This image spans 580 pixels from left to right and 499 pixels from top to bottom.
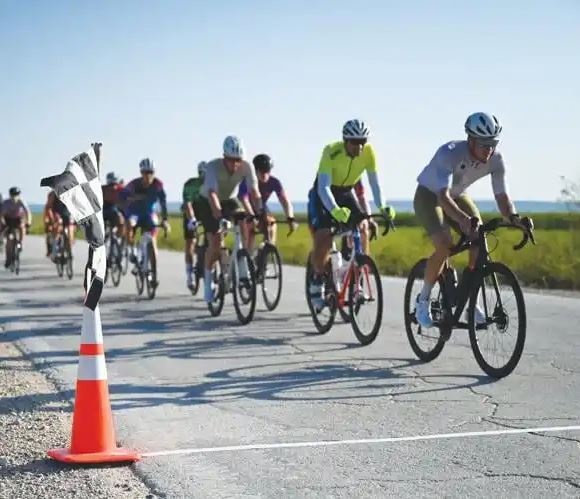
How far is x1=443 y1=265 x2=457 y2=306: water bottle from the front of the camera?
826 cm

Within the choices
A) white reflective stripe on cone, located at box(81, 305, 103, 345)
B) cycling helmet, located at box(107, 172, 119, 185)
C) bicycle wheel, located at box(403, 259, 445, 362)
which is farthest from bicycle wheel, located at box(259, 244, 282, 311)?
white reflective stripe on cone, located at box(81, 305, 103, 345)

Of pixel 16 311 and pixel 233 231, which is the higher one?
pixel 233 231

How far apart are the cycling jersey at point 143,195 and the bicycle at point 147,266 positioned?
32 centimetres

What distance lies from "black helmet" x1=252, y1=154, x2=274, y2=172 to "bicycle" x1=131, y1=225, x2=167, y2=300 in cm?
256

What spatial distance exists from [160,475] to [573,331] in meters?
6.78

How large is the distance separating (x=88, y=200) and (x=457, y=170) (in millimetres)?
3562

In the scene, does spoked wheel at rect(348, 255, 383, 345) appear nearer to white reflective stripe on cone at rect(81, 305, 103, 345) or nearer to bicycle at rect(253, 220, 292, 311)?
bicycle at rect(253, 220, 292, 311)

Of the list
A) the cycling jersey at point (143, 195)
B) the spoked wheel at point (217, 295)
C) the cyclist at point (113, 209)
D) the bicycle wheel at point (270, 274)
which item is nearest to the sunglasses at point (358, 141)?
the bicycle wheel at point (270, 274)

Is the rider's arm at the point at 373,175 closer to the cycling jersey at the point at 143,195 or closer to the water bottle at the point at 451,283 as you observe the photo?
the water bottle at the point at 451,283

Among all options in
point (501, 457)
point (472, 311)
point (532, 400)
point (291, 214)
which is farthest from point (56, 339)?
point (501, 457)

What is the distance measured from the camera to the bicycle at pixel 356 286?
9734 millimetres

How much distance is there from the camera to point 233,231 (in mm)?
12078

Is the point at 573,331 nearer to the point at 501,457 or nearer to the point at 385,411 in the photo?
the point at 385,411

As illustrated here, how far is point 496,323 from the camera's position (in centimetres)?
781
